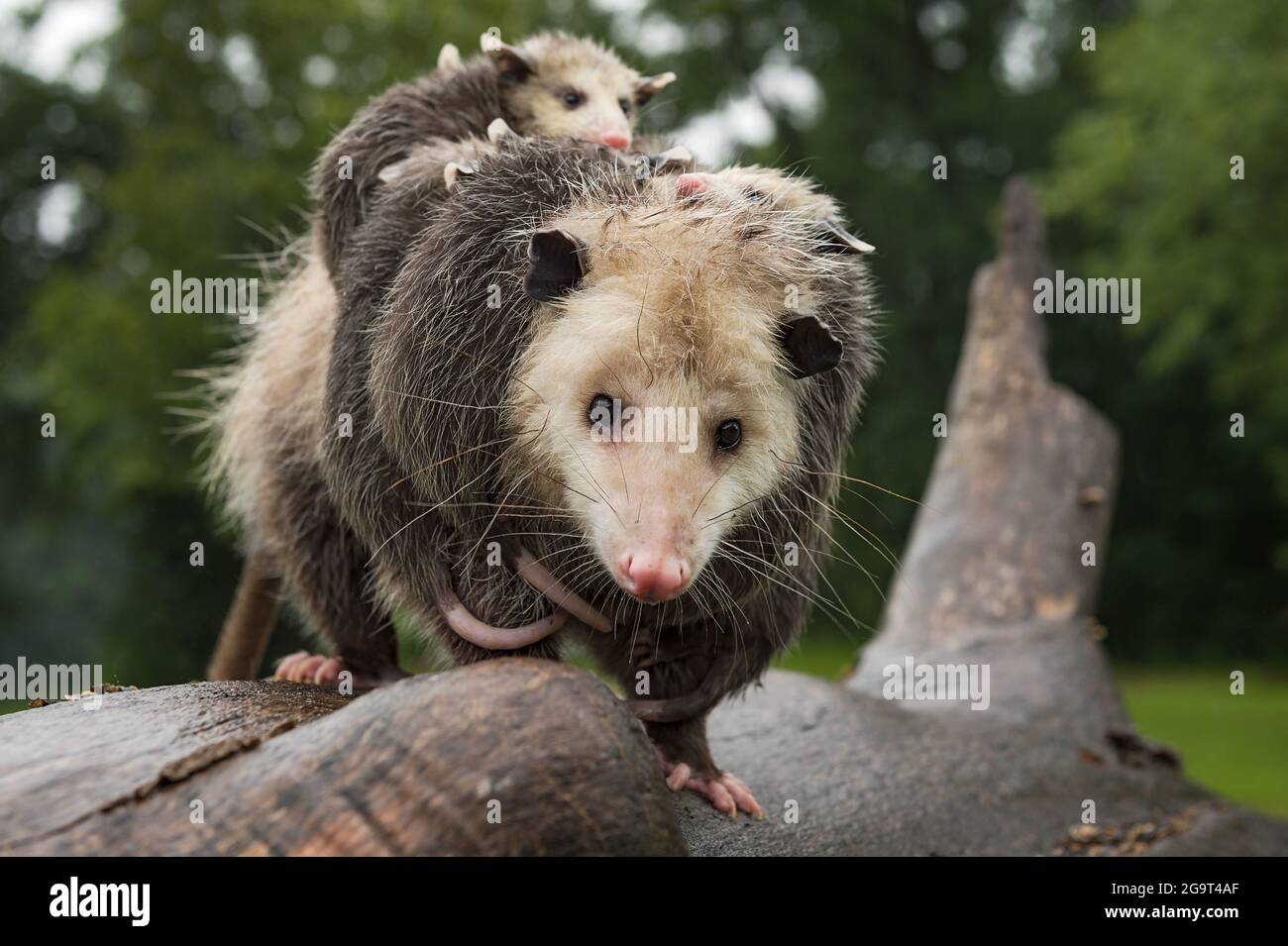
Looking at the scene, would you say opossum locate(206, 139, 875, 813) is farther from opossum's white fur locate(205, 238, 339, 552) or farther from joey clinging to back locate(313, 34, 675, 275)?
opossum's white fur locate(205, 238, 339, 552)

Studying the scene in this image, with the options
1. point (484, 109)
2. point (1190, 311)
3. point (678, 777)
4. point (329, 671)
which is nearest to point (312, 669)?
point (329, 671)

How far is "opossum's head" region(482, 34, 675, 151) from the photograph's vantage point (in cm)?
520

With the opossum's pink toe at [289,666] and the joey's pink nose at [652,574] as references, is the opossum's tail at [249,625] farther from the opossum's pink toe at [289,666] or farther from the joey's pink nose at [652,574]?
the joey's pink nose at [652,574]

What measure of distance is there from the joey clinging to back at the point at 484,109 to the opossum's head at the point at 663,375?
846 mm

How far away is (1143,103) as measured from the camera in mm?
16938

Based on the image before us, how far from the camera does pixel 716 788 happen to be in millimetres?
4102

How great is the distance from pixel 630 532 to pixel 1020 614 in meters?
4.53

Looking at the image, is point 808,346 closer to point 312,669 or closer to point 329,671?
point 329,671

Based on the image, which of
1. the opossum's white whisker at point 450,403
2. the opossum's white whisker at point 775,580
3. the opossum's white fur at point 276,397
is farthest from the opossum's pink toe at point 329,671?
the opossum's white whisker at point 775,580

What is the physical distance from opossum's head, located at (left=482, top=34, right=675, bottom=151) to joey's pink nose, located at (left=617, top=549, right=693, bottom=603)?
2426 millimetres

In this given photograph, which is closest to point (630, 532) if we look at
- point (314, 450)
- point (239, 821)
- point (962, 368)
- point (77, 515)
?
point (239, 821)

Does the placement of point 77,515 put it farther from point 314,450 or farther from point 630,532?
point 630,532

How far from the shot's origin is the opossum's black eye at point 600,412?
3.12m
